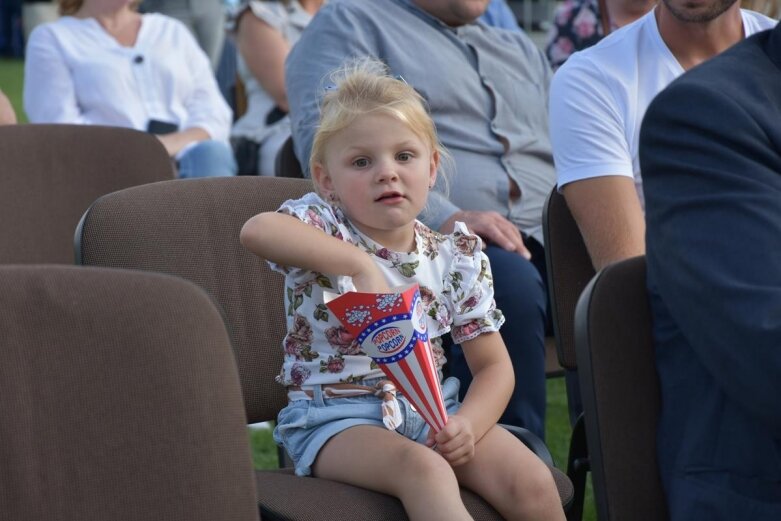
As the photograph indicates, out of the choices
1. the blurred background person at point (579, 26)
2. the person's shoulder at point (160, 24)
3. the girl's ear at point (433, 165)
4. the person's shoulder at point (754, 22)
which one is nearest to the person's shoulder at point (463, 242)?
the girl's ear at point (433, 165)

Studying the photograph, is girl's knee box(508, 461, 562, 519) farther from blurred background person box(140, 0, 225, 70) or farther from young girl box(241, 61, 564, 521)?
blurred background person box(140, 0, 225, 70)

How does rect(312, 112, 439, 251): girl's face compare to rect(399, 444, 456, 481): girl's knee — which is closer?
rect(399, 444, 456, 481): girl's knee

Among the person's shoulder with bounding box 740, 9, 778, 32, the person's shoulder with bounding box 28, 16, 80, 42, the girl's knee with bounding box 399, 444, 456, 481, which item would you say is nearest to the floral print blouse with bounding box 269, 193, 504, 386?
the girl's knee with bounding box 399, 444, 456, 481

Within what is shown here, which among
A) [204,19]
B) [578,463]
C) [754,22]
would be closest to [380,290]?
[578,463]

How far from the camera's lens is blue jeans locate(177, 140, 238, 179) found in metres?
4.33

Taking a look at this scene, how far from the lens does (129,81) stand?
4516mm

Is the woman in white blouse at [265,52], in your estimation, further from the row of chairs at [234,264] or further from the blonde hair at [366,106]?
the blonde hair at [366,106]

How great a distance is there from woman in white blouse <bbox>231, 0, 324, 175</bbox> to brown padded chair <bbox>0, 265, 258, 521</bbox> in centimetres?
344

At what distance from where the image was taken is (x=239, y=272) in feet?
8.18

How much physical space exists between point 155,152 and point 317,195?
3.40ft

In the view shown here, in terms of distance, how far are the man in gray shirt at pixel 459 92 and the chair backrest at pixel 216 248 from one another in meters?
0.69

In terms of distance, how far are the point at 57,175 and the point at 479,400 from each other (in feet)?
4.86

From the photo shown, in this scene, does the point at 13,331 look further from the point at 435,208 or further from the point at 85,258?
the point at 435,208

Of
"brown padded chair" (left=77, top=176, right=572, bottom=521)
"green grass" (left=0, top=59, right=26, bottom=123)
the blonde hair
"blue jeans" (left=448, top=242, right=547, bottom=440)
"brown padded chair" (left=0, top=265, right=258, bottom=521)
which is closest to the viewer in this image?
"brown padded chair" (left=0, top=265, right=258, bottom=521)
